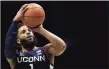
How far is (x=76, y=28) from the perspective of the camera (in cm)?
516

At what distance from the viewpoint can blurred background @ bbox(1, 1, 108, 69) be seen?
200 inches

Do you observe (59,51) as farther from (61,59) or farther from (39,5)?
(39,5)

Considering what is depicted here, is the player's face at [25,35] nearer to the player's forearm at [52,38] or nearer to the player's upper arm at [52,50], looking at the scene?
the player's forearm at [52,38]

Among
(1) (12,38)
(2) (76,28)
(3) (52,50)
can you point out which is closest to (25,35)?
(1) (12,38)

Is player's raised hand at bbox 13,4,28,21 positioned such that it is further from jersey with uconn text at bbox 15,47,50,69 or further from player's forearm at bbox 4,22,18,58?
jersey with uconn text at bbox 15,47,50,69

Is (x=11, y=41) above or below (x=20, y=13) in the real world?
below

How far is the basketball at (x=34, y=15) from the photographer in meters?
4.82

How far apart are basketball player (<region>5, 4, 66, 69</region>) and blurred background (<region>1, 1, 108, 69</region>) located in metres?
0.06

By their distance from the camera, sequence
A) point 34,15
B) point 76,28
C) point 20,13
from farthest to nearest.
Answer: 1. point 76,28
2. point 20,13
3. point 34,15

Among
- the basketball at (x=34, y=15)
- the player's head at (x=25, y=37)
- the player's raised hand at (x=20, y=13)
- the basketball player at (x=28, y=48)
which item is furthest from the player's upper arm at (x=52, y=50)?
the player's raised hand at (x=20, y=13)

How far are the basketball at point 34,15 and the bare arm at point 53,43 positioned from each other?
129 millimetres

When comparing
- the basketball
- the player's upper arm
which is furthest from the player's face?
the player's upper arm

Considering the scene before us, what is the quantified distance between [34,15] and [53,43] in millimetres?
481

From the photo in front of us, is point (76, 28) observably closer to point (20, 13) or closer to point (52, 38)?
point (52, 38)
